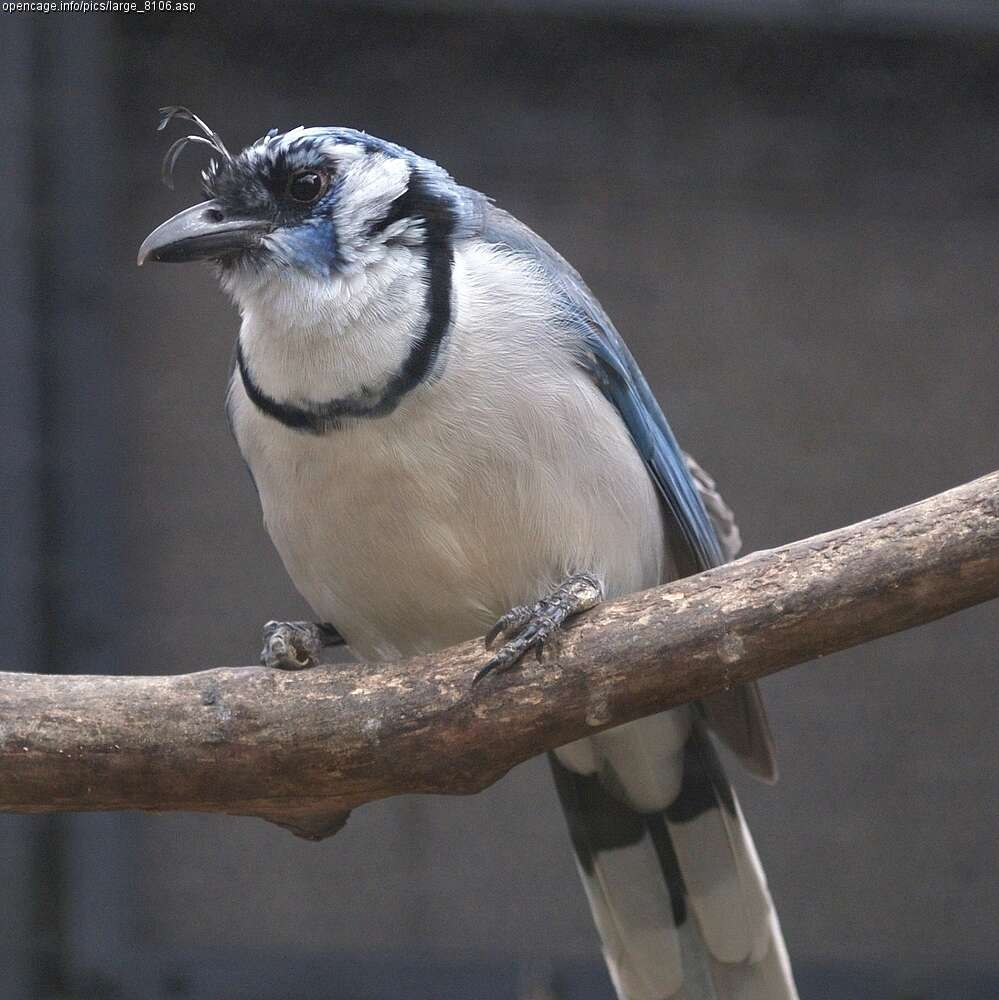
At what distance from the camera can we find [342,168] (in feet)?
5.88

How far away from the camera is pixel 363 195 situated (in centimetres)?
178

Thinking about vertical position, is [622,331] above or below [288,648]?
above

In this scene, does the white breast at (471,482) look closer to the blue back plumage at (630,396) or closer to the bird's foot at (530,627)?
the blue back plumage at (630,396)

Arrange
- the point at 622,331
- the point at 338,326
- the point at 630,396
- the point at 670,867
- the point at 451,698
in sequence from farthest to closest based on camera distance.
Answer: the point at 622,331, the point at 670,867, the point at 630,396, the point at 338,326, the point at 451,698

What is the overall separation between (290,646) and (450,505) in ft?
0.85

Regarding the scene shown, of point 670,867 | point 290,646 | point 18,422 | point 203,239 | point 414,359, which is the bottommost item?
point 670,867

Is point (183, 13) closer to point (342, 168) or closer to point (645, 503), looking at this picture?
point (342, 168)

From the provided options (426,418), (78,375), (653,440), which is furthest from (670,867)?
(78,375)

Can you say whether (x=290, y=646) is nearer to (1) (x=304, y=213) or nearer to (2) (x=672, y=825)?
(1) (x=304, y=213)

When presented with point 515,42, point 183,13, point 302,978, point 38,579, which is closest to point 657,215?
point 515,42

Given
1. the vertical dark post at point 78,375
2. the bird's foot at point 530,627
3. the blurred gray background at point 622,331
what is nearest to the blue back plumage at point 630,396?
the bird's foot at point 530,627

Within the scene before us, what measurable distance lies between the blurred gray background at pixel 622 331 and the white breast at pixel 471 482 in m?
0.85

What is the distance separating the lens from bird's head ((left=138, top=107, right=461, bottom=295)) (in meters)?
1.76

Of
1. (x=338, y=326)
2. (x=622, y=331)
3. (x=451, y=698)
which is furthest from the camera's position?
(x=622, y=331)
